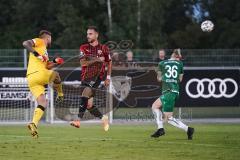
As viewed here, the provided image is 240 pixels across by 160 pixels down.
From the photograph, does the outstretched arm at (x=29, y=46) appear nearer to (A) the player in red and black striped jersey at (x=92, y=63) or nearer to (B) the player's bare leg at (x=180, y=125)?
(A) the player in red and black striped jersey at (x=92, y=63)

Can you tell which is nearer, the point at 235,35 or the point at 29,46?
the point at 29,46

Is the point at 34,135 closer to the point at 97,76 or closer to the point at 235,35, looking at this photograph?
the point at 97,76

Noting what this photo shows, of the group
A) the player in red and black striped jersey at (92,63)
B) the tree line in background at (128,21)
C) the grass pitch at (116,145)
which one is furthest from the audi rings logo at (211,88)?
the tree line in background at (128,21)

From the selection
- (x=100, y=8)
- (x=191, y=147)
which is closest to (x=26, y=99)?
(x=191, y=147)

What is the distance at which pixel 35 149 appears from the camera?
48.0 feet

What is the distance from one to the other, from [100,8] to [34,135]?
122 feet

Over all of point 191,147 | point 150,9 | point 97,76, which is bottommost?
point 191,147

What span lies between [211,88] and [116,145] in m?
10.8

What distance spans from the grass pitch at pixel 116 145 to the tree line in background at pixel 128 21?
28524mm

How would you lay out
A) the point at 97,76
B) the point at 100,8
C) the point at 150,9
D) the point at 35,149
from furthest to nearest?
the point at 100,8 < the point at 150,9 < the point at 97,76 < the point at 35,149

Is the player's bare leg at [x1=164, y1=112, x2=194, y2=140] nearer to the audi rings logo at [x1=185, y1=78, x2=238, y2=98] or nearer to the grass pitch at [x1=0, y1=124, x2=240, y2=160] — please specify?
the grass pitch at [x1=0, y1=124, x2=240, y2=160]

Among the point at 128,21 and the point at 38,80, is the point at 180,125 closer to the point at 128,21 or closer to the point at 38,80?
the point at 38,80

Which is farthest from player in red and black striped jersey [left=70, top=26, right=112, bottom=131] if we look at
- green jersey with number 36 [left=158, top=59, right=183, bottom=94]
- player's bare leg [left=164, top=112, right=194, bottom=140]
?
player's bare leg [left=164, top=112, right=194, bottom=140]

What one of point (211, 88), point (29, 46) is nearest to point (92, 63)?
point (29, 46)
